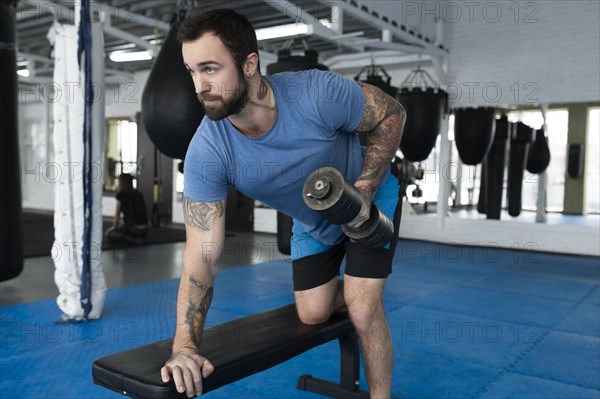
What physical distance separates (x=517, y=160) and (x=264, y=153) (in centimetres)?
570

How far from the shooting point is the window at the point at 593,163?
387 inches

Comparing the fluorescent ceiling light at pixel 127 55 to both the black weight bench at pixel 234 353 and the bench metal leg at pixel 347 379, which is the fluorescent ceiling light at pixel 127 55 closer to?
the bench metal leg at pixel 347 379

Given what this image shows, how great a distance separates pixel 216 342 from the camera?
1508 mm

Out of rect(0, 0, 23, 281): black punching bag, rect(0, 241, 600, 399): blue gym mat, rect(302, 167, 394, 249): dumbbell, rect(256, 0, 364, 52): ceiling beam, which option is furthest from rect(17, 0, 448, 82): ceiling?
rect(302, 167, 394, 249): dumbbell

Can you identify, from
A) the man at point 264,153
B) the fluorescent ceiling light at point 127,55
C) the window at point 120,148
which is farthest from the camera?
the window at point 120,148

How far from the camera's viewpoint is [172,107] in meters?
2.18

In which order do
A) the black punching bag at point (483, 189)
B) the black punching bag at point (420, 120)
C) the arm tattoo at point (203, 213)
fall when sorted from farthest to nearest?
the black punching bag at point (483, 189)
the black punching bag at point (420, 120)
the arm tattoo at point (203, 213)

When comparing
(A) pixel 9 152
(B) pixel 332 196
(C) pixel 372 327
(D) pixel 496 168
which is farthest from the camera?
(D) pixel 496 168

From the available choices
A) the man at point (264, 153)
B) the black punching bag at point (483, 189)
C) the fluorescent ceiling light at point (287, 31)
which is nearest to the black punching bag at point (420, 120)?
the fluorescent ceiling light at point (287, 31)

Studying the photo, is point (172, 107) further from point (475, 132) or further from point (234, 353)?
point (475, 132)

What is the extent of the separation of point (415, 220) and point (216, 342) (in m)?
5.97

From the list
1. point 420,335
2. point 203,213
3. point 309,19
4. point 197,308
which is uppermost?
point 309,19

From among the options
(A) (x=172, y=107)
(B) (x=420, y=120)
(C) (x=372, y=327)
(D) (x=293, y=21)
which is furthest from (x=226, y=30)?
(D) (x=293, y=21)

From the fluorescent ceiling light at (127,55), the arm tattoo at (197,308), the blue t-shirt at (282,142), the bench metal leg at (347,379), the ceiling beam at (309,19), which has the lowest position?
the bench metal leg at (347,379)
